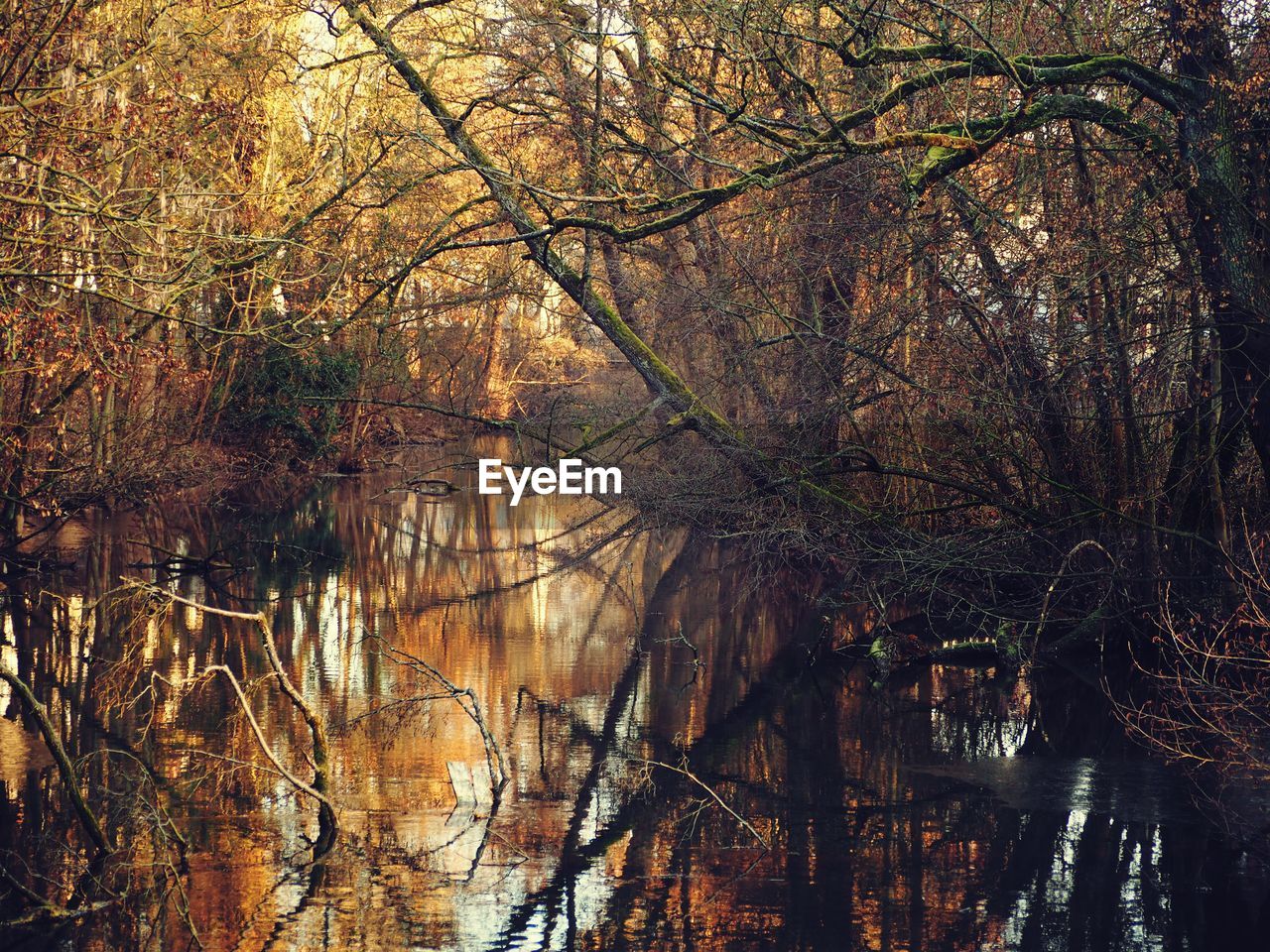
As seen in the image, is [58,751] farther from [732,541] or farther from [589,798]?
[732,541]

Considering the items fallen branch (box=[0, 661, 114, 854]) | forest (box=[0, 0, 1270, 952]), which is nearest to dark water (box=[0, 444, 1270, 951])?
forest (box=[0, 0, 1270, 952])

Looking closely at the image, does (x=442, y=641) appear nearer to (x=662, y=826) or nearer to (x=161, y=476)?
(x=662, y=826)

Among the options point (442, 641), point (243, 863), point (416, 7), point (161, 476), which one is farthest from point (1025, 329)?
point (161, 476)

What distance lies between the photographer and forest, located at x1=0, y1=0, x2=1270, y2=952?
29.1 feet

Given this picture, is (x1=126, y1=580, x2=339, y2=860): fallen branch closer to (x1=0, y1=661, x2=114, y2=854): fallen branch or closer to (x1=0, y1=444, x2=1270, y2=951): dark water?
(x1=0, y1=444, x2=1270, y2=951): dark water

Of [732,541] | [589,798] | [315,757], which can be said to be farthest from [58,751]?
[732,541]

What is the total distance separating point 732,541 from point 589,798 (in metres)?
14.1

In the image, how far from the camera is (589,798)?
1032cm

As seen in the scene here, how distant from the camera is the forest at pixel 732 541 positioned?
887 cm

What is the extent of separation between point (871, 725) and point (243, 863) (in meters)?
5.91

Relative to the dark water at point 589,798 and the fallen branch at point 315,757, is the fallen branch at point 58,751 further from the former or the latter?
the fallen branch at point 315,757

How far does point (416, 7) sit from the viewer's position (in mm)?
17188

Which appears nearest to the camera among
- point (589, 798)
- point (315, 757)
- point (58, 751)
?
point (58, 751)

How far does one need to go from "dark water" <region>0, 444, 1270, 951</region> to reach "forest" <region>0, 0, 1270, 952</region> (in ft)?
0.18
